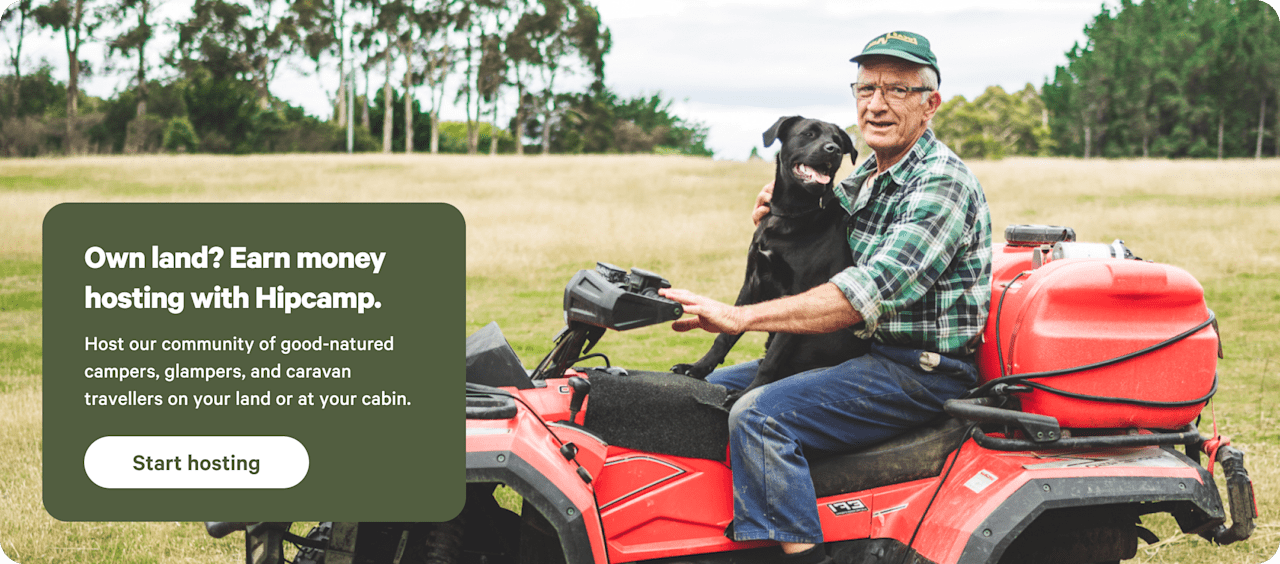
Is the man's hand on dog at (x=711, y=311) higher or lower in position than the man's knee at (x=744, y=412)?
higher

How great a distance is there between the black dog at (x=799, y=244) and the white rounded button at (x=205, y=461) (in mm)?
1509

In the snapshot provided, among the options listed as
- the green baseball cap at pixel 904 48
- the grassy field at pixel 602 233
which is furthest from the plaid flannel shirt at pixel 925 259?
the grassy field at pixel 602 233

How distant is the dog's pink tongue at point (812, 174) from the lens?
355 centimetres

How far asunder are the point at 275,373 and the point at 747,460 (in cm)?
143

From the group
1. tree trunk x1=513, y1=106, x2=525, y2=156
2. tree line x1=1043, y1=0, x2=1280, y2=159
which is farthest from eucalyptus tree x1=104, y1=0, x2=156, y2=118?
tree line x1=1043, y1=0, x2=1280, y2=159

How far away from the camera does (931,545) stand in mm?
2826

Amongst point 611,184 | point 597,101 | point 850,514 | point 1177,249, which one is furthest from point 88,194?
point 597,101

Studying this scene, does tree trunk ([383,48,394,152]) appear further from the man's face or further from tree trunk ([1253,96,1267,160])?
tree trunk ([1253,96,1267,160])

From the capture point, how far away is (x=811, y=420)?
9.61ft

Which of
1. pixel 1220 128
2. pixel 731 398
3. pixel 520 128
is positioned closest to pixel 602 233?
pixel 731 398

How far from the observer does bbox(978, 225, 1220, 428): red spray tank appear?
2.82 m

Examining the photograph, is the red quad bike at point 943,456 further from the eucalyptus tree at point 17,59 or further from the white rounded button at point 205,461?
the eucalyptus tree at point 17,59

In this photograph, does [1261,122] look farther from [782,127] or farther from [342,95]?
[782,127]

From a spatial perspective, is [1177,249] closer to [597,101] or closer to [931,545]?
[931,545]
